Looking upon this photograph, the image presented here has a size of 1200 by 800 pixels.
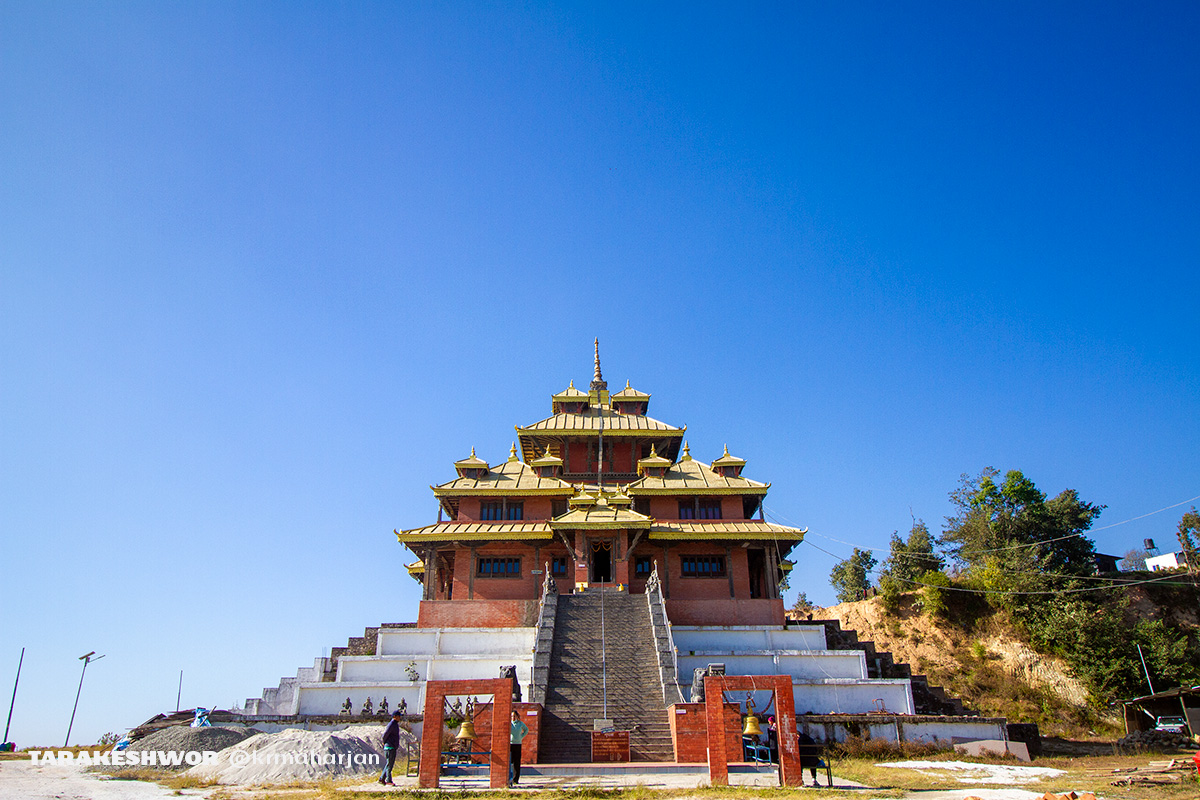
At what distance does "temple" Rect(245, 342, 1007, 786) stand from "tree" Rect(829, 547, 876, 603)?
31.4m

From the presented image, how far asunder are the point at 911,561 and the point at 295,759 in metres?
41.0

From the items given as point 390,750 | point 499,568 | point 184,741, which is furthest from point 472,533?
point 390,750

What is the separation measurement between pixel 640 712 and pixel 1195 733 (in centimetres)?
2087

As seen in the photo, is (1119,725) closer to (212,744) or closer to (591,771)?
(591,771)

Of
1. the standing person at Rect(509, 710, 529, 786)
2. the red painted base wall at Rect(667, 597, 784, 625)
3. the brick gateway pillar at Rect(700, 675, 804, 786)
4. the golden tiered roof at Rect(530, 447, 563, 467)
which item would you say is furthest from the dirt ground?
the golden tiered roof at Rect(530, 447, 563, 467)

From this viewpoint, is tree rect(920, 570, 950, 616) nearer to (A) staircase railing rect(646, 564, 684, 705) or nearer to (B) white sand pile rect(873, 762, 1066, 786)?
(A) staircase railing rect(646, 564, 684, 705)

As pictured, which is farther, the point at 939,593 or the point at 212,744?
the point at 939,593

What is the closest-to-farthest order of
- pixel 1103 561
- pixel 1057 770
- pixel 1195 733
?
pixel 1057 770 < pixel 1195 733 < pixel 1103 561

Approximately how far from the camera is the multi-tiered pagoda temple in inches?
1217

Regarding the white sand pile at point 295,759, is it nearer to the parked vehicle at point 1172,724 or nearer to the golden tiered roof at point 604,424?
the golden tiered roof at point 604,424

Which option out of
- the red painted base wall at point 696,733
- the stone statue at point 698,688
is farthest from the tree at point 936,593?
the red painted base wall at point 696,733

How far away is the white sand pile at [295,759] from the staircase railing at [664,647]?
26.4 feet

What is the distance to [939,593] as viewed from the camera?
144 ft

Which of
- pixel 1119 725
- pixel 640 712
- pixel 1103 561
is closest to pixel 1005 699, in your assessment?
pixel 1119 725
